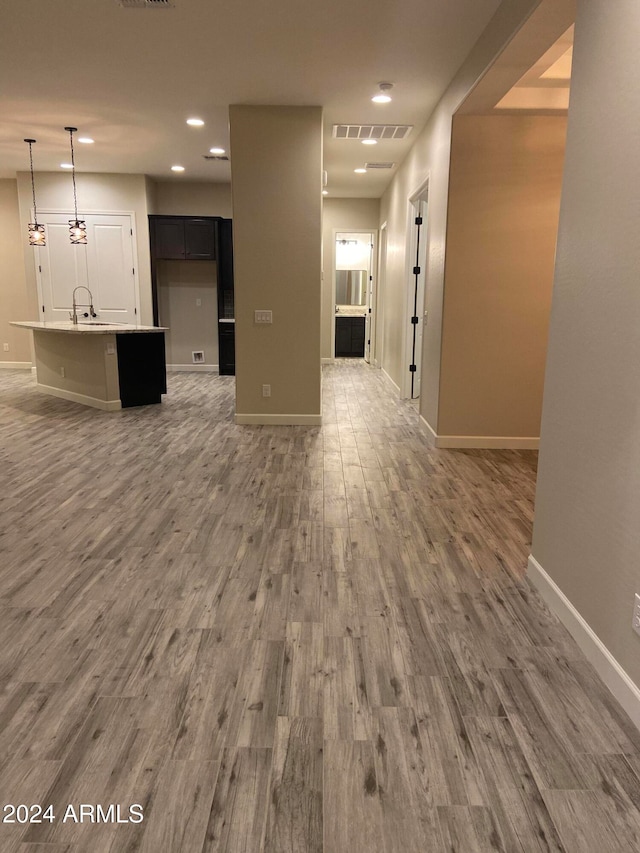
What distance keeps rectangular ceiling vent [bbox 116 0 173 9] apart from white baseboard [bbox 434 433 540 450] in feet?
12.0

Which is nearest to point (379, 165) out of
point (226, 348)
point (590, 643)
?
point (226, 348)

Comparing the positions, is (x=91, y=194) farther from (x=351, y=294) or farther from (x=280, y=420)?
(x=351, y=294)

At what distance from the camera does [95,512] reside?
357 centimetres

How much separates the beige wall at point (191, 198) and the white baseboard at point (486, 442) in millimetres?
6182

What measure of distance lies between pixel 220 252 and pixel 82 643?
7987mm

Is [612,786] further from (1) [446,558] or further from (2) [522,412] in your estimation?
(2) [522,412]

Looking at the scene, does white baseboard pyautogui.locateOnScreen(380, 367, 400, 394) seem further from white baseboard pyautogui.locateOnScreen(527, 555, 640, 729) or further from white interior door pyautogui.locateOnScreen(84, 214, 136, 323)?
white baseboard pyautogui.locateOnScreen(527, 555, 640, 729)

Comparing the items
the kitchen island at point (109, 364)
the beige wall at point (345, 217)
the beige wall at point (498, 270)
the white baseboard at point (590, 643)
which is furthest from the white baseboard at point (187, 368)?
the white baseboard at point (590, 643)

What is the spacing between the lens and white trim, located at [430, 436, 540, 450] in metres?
5.18

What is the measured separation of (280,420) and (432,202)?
2550 millimetres

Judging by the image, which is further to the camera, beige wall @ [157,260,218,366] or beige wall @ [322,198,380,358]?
beige wall @ [322,198,380,358]

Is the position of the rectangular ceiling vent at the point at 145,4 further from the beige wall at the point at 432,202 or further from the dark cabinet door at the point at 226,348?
the dark cabinet door at the point at 226,348

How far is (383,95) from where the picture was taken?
504 centimetres

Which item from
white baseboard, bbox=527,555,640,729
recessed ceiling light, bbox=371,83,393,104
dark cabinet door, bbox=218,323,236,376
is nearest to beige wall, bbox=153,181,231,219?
dark cabinet door, bbox=218,323,236,376
